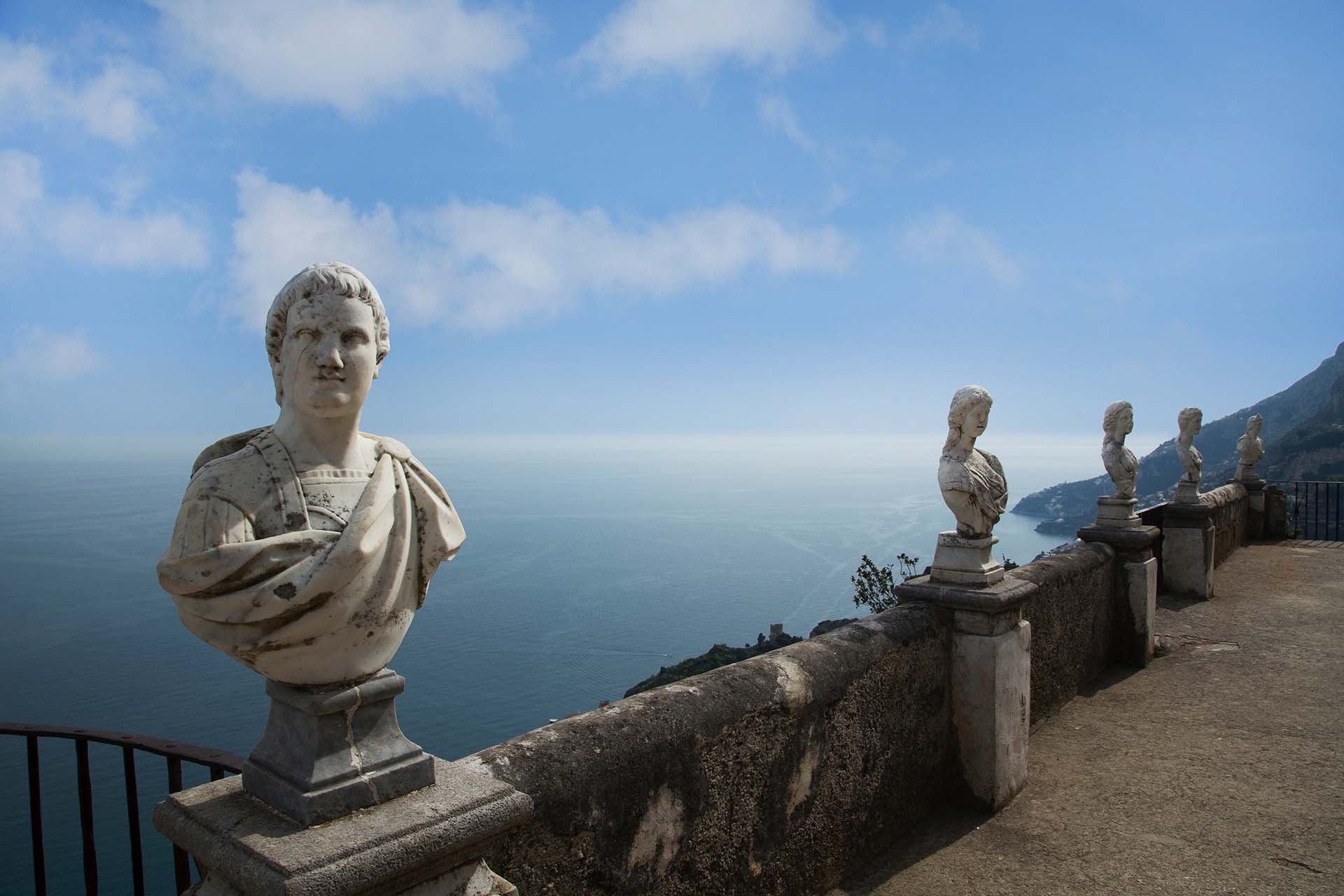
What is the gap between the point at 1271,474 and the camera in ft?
73.3

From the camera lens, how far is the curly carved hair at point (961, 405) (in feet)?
13.4

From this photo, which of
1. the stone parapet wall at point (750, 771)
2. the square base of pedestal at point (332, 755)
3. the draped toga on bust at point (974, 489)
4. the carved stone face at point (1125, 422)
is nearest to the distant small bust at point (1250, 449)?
the carved stone face at point (1125, 422)

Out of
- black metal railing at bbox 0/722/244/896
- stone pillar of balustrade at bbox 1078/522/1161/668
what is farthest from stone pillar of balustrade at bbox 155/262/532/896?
stone pillar of balustrade at bbox 1078/522/1161/668

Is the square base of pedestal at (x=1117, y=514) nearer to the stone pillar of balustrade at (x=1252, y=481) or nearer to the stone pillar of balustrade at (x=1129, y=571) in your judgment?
the stone pillar of balustrade at (x=1129, y=571)


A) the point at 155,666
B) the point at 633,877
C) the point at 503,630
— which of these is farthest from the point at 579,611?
the point at 633,877

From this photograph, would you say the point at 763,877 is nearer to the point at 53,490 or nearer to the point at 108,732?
the point at 108,732

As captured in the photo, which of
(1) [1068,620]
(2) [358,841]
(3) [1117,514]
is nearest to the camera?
(2) [358,841]

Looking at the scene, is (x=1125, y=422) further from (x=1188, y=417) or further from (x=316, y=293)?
(x=316, y=293)

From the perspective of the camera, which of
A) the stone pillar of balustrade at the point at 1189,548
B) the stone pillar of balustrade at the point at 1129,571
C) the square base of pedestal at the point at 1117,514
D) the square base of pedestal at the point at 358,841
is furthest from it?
the stone pillar of balustrade at the point at 1189,548

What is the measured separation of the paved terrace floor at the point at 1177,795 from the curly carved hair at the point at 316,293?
116 inches

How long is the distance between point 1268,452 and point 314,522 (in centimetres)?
3372

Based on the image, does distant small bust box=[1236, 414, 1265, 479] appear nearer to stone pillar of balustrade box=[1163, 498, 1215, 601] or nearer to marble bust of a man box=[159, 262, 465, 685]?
stone pillar of balustrade box=[1163, 498, 1215, 601]

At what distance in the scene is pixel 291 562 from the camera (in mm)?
1596

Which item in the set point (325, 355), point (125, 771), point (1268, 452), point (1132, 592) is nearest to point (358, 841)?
point (325, 355)
